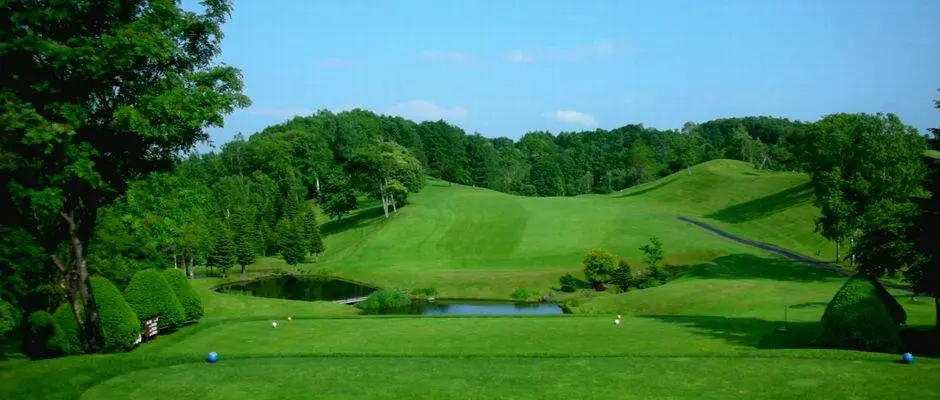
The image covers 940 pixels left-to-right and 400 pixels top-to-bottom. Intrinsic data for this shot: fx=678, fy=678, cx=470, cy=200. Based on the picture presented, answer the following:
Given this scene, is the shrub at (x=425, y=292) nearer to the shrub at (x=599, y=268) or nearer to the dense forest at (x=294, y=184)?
the shrub at (x=599, y=268)

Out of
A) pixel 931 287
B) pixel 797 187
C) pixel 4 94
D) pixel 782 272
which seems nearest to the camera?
pixel 4 94

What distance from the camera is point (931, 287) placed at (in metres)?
25.8

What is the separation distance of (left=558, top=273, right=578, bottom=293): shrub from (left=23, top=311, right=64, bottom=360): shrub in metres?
45.2

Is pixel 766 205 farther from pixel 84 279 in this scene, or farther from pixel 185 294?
pixel 84 279

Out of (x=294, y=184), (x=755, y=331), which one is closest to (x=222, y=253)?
(x=294, y=184)

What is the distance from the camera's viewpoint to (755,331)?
2772 cm

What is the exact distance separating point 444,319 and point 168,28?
17.7 m

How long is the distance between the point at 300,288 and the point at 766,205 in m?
64.2

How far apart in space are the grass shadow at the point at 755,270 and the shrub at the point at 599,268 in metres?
6.64

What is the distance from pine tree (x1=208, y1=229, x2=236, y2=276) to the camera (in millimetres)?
78688

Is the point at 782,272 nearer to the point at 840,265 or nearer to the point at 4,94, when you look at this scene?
the point at 840,265

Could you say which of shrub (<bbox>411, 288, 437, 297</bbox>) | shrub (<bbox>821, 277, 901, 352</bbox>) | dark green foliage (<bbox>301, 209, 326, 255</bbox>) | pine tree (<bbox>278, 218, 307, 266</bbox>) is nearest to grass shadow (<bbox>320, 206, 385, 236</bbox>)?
dark green foliage (<bbox>301, 209, 326, 255</bbox>)

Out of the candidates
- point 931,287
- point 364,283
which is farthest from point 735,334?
point 364,283

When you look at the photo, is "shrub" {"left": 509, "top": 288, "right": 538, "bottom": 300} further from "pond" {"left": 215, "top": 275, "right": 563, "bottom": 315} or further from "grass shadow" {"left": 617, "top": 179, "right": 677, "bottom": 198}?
"grass shadow" {"left": 617, "top": 179, "right": 677, "bottom": 198}
